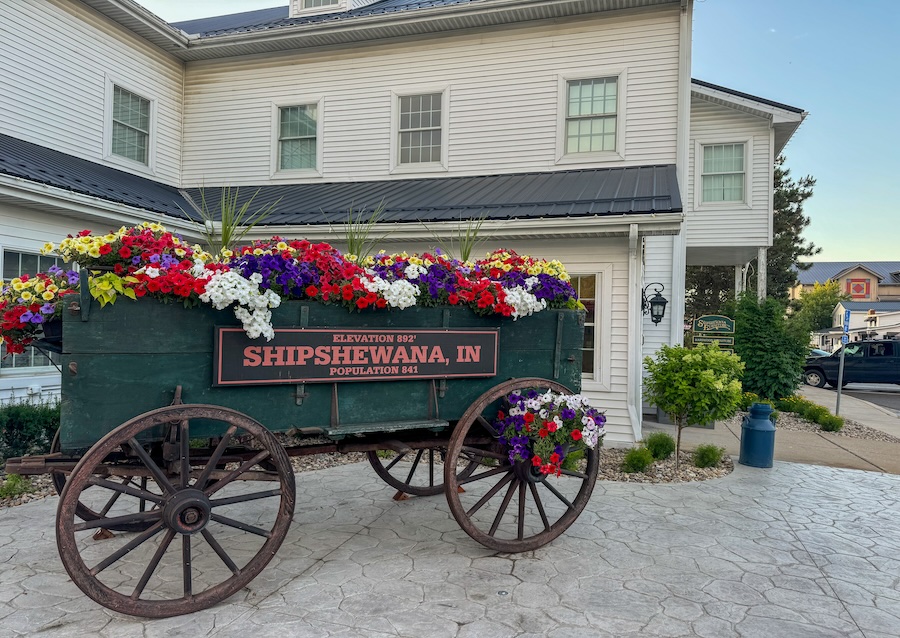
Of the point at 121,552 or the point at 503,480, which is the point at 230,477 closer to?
the point at 121,552

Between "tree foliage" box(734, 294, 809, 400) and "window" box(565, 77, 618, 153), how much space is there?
4.89 meters

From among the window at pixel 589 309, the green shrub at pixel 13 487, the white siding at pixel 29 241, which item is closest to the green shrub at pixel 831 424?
the window at pixel 589 309

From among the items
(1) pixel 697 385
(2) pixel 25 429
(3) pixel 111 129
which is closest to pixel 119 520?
(2) pixel 25 429

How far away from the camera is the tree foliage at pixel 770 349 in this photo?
35.2 ft

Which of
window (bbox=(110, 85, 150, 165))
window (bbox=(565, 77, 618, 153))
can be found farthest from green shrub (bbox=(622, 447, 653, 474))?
window (bbox=(110, 85, 150, 165))

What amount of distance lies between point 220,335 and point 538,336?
2002 millimetres

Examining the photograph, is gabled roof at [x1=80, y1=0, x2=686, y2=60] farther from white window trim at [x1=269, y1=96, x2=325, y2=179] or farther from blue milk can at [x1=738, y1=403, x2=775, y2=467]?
blue milk can at [x1=738, y1=403, x2=775, y2=467]

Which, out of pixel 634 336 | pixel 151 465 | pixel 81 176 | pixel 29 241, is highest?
pixel 81 176

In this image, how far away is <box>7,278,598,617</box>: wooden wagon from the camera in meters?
2.64

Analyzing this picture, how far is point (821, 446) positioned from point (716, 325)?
121 inches

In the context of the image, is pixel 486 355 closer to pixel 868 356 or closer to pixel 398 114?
pixel 398 114

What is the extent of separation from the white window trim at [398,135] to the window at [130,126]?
424 cm

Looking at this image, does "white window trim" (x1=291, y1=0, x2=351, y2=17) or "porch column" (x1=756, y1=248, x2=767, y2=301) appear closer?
"white window trim" (x1=291, y1=0, x2=351, y2=17)

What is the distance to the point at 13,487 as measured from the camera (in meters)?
4.70
